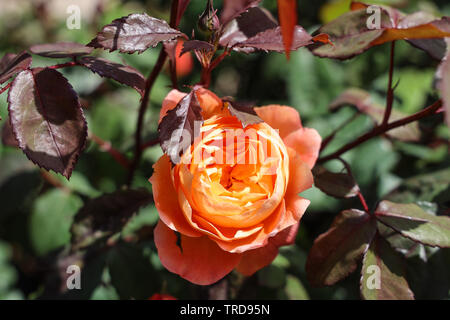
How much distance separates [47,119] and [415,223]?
0.56 m

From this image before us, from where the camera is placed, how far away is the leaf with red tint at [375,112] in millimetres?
835

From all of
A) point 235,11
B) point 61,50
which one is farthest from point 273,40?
point 61,50

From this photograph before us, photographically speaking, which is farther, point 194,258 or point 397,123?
point 397,123

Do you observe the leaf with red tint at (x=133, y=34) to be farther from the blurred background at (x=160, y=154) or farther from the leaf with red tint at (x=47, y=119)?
the blurred background at (x=160, y=154)

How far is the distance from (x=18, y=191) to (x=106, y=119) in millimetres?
337

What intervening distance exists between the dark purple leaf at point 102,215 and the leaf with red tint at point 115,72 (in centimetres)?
24

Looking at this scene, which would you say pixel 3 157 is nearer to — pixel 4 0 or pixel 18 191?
pixel 18 191

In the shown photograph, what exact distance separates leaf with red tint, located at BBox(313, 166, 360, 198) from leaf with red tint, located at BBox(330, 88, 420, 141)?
18 centimetres

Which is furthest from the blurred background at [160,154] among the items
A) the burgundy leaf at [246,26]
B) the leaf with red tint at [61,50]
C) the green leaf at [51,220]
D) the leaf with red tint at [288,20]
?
the leaf with red tint at [288,20]

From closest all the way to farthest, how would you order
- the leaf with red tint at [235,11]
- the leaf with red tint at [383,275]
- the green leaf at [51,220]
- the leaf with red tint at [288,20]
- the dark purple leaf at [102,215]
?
the leaf with red tint at [288,20]
the leaf with red tint at [235,11]
the leaf with red tint at [383,275]
the dark purple leaf at [102,215]
the green leaf at [51,220]

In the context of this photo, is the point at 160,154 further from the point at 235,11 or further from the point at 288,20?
the point at 288,20

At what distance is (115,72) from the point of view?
59 centimetres

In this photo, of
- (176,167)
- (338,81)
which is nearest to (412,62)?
(338,81)

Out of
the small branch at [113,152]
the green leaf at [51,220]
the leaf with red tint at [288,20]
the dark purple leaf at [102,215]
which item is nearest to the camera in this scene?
the leaf with red tint at [288,20]
